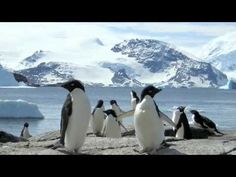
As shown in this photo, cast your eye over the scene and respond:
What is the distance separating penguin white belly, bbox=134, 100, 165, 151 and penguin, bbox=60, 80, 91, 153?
2.02 feet

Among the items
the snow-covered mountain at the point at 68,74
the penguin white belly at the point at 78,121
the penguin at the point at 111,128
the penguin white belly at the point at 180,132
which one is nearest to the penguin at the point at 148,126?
the penguin white belly at the point at 78,121

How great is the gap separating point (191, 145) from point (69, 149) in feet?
5.10

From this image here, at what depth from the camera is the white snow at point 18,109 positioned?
34031mm

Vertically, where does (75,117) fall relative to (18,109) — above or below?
below

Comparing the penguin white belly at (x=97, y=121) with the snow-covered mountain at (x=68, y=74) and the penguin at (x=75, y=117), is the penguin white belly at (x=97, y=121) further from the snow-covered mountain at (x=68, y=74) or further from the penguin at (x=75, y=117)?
the snow-covered mountain at (x=68, y=74)

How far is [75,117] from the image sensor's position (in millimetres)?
5992

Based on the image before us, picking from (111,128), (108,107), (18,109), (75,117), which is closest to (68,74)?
(108,107)

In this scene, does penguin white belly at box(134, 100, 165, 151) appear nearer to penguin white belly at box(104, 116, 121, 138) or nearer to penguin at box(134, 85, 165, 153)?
penguin at box(134, 85, 165, 153)

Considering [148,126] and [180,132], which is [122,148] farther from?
[180,132]

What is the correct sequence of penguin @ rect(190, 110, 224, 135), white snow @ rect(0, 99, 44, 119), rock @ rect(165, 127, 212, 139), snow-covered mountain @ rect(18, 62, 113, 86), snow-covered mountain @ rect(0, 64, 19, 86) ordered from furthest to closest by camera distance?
snow-covered mountain @ rect(18, 62, 113, 86) < snow-covered mountain @ rect(0, 64, 19, 86) < white snow @ rect(0, 99, 44, 119) < penguin @ rect(190, 110, 224, 135) < rock @ rect(165, 127, 212, 139)

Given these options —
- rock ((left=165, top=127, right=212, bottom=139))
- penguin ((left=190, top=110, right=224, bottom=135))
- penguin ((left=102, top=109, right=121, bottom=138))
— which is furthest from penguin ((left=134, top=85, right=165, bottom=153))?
penguin ((left=190, top=110, right=224, bottom=135))

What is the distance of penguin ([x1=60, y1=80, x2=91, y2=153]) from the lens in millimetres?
5996

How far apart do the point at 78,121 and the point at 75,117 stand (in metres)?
0.06
